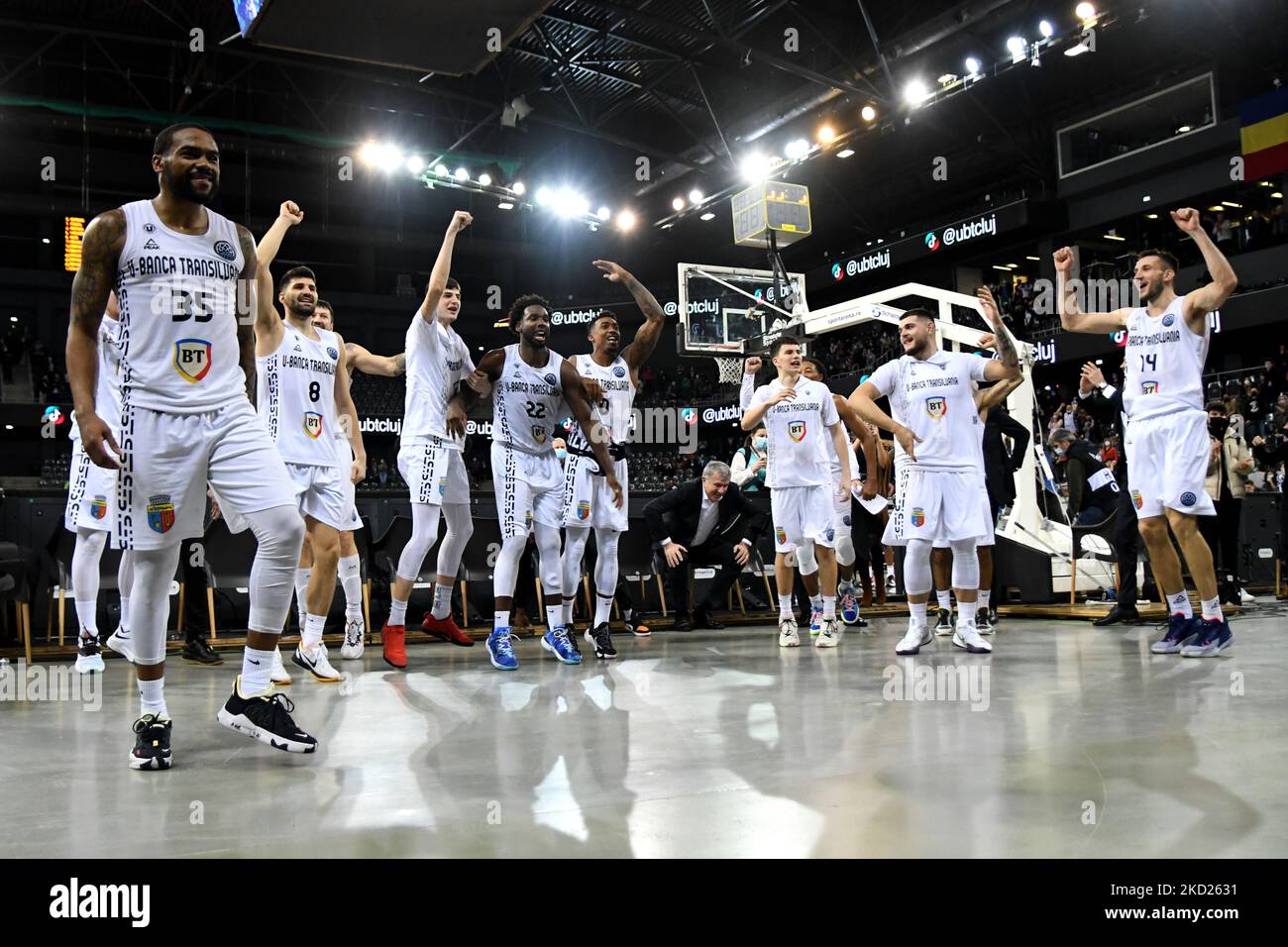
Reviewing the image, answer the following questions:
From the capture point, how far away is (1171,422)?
5758 mm

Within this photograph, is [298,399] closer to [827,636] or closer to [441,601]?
[441,601]

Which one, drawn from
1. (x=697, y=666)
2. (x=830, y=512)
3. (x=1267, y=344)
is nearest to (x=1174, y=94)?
(x=1267, y=344)

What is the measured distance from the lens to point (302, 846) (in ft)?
7.33

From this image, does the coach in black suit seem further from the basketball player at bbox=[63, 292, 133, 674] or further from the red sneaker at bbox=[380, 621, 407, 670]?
the basketball player at bbox=[63, 292, 133, 674]

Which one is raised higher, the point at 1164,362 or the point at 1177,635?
the point at 1164,362

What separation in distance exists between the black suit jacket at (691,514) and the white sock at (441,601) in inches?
125

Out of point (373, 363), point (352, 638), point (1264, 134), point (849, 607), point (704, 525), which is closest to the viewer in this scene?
point (352, 638)

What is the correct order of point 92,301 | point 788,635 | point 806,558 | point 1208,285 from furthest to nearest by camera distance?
1. point 806,558
2. point 788,635
3. point 1208,285
4. point 92,301

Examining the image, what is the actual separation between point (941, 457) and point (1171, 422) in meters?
1.31

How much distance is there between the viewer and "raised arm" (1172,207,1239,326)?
17.7 ft

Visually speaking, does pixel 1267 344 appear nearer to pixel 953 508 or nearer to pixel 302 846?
pixel 953 508

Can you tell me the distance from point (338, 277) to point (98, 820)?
2880 cm

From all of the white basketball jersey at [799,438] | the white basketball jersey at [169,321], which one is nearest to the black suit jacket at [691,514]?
the white basketball jersey at [799,438]

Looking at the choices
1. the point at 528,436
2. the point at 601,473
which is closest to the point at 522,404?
the point at 528,436
